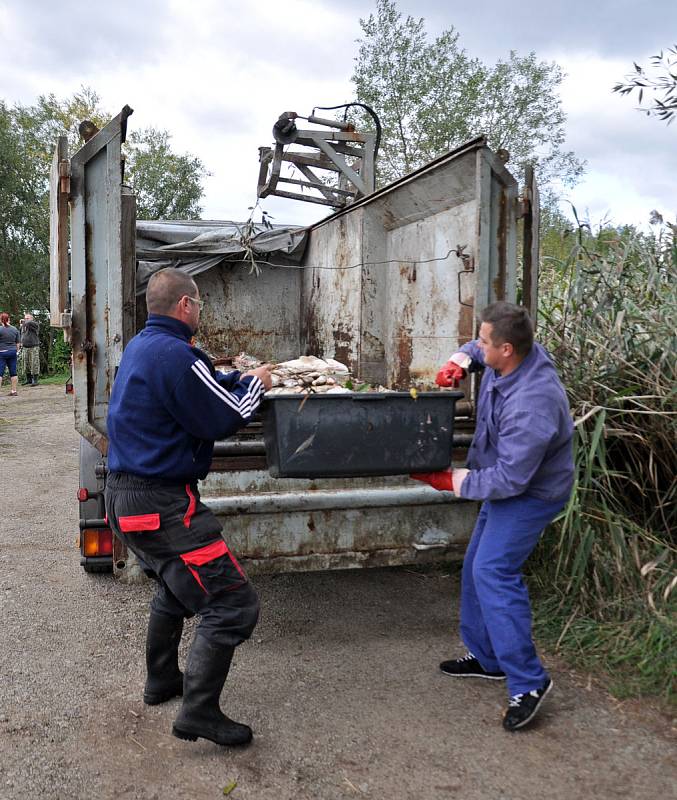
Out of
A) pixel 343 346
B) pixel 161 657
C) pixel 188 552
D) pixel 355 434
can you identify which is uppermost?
pixel 343 346

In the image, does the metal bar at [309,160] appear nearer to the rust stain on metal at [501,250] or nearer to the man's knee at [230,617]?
the rust stain on metal at [501,250]

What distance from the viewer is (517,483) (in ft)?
8.43

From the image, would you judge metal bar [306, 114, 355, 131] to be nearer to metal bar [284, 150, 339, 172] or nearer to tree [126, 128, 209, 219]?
metal bar [284, 150, 339, 172]

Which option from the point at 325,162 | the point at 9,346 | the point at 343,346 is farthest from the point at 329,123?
the point at 9,346

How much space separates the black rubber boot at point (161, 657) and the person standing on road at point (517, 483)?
1.21m

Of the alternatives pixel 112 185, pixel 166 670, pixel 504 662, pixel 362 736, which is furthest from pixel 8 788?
pixel 112 185

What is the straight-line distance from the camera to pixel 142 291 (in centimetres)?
544

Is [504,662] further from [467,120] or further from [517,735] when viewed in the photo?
[467,120]

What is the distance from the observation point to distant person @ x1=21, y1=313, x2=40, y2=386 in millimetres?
17062

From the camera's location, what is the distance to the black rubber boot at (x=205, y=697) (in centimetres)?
250

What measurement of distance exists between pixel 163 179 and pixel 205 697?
27.0 metres


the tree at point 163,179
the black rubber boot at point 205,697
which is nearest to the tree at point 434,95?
the tree at point 163,179

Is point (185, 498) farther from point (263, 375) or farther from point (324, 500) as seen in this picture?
point (324, 500)

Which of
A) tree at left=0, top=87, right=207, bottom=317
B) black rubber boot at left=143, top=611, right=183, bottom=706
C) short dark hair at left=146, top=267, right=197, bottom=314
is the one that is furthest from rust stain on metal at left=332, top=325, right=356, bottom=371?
tree at left=0, top=87, right=207, bottom=317
